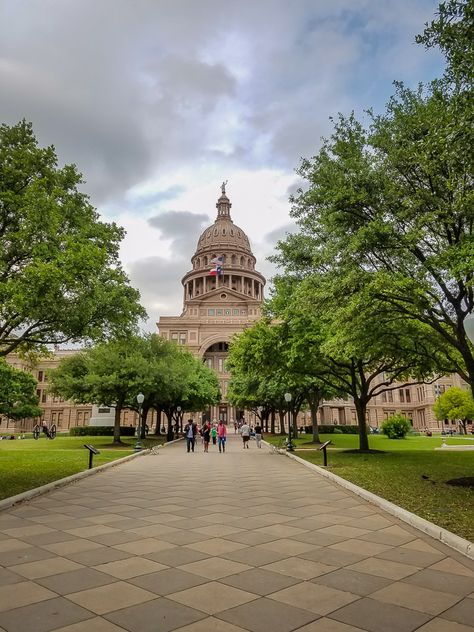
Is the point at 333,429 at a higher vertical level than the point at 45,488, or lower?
higher

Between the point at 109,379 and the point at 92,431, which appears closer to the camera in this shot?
the point at 109,379

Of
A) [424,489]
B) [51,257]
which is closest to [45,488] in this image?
[51,257]

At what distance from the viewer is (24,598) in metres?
4.58

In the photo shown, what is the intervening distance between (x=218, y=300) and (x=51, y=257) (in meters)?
97.4

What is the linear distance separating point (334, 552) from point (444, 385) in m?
92.4

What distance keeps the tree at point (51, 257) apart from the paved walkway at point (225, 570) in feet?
17.9

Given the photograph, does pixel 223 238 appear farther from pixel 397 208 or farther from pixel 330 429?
pixel 397 208

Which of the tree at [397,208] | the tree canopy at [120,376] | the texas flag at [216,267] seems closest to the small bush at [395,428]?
the tree canopy at [120,376]

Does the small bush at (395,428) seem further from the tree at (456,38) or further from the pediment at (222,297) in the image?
the pediment at (222,297)

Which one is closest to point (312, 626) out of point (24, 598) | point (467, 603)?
point (467, 603)

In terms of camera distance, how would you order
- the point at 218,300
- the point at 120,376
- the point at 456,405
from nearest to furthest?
the point at 120,376
the point at 456,405
the point at 218,300

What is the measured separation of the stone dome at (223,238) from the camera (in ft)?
413

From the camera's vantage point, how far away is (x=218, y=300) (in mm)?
110250

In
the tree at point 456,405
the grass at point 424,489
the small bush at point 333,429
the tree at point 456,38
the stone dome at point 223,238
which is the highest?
the stone dome at point 223,238
